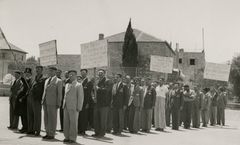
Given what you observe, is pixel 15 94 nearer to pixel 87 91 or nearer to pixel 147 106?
pixel 87 91

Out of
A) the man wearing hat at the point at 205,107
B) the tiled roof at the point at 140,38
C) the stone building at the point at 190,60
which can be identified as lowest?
the man wearing hat at the point at 205,107

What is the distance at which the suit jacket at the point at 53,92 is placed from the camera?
418 inches

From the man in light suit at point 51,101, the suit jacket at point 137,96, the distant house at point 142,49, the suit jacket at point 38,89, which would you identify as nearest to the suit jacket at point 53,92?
the man in light suit at point 51,101

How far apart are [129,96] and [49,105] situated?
378 centimetres

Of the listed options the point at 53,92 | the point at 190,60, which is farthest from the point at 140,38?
the point at 53,92

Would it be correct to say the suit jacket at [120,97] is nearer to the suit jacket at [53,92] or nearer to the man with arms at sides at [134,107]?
the man with arms at sides at [134,107]

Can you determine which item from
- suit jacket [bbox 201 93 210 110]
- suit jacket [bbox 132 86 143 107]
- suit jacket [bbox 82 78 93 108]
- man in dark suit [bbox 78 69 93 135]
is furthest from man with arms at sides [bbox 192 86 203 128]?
suit jacket [bbox 82 78 93 108]

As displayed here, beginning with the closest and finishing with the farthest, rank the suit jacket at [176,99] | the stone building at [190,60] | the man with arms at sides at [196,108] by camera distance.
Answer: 1. the suit jacket at [176,99]
2. the man with arms at sides at [196,108]
3. the stone building at [190,60]

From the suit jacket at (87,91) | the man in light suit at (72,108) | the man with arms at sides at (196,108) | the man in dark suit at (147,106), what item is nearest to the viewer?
the man in light suit at (72,108)

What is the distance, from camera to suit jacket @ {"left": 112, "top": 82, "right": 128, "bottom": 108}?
1290 centimetres

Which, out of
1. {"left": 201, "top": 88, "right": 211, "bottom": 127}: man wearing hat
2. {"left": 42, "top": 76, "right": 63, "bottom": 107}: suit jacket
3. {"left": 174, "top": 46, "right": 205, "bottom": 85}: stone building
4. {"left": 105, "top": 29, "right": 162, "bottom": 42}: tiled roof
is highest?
{"left": 105, "top": 29, "right": 162, "bottom": 42}: tiled roof

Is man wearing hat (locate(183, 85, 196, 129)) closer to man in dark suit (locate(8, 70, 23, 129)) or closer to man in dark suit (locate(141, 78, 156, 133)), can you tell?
man in dark suit (locate(141, 78, 156, 133))

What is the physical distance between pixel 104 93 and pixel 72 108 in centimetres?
192

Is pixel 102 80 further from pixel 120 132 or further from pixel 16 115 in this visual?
pixel 16 115
